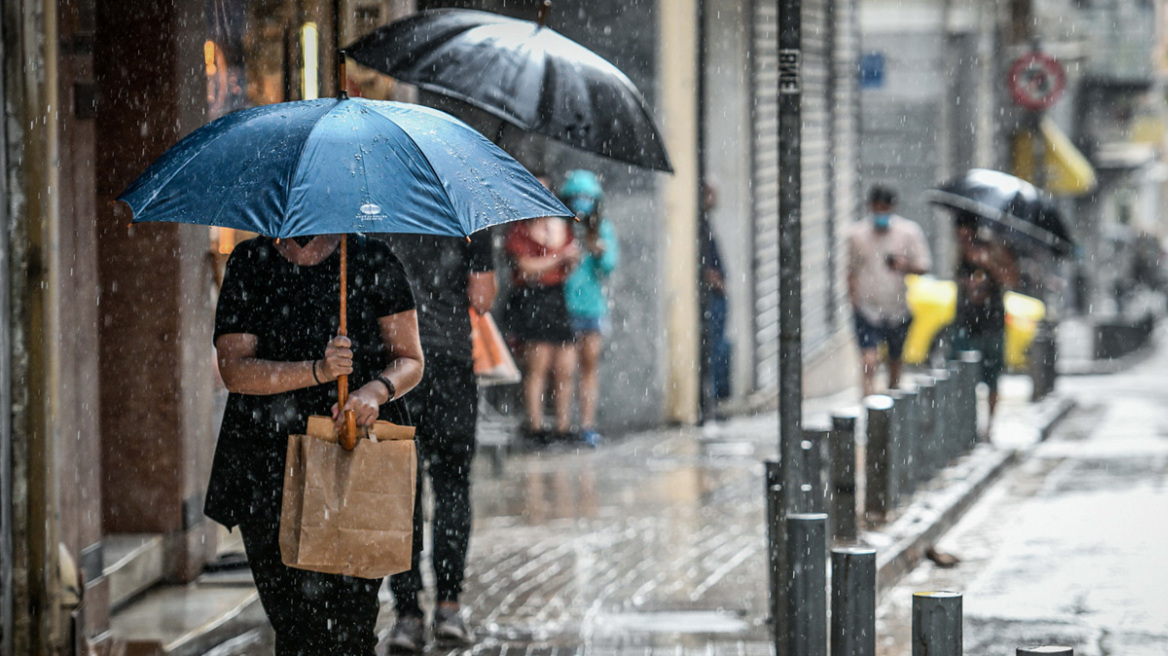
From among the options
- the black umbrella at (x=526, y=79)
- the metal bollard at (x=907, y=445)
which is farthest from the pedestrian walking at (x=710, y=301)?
the black umbrella at (x=526, y=79)

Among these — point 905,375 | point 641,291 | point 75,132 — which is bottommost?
point 905,375

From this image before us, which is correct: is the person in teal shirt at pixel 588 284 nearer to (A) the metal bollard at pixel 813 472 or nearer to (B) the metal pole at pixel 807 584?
(A) the metal bollard at pixel 813 472

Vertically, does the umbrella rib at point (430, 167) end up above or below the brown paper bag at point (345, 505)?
above

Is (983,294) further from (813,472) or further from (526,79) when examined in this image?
(526,79)

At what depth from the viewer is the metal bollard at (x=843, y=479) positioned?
7516 mm

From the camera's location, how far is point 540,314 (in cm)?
1105

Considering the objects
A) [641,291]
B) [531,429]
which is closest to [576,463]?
[531,429]

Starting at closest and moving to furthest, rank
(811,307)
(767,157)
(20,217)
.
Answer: (20,217)
(767,157)
(811,307)

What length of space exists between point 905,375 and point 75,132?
14.1m

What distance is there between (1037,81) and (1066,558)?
12485mm

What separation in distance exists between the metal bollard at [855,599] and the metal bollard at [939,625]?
0.36m

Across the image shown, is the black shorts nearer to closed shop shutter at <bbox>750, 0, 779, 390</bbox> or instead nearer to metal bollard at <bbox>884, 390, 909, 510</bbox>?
metal bollard at <bbox>884, 390, 909, 510</bbox>

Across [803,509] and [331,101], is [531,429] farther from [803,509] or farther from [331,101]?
[331,101]

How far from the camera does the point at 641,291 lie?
1255 centimetres
